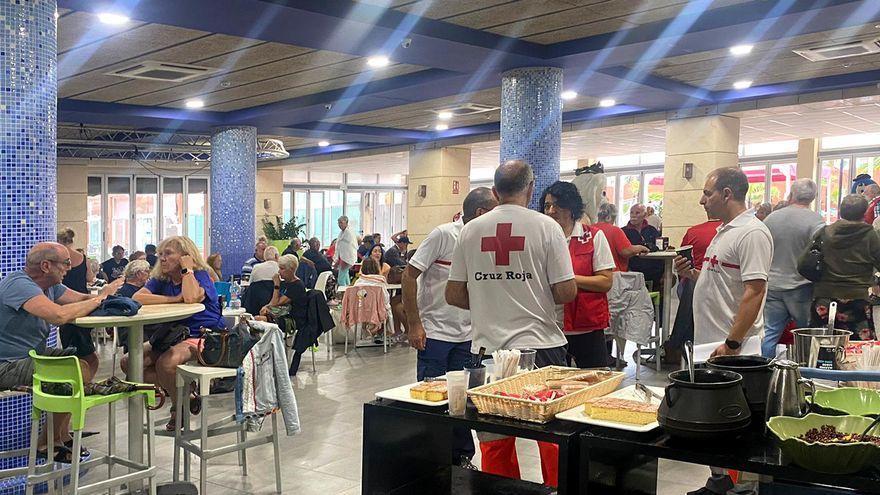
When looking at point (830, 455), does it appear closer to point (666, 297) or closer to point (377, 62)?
point (666, 297)

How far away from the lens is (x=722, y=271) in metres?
3.21

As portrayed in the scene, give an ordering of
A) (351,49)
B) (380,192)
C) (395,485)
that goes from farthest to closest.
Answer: (380,192), (351,49), (395,485)

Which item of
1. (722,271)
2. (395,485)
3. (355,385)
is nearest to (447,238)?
(722,271)

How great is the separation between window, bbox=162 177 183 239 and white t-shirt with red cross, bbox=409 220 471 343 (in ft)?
56.2

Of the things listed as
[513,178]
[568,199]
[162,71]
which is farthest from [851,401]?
[162,71]

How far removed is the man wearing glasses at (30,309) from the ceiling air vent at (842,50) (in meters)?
6.93

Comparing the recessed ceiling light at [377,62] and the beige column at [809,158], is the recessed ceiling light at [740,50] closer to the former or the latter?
the recessed ceiling light at [377,62]

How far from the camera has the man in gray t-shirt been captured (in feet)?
16.6

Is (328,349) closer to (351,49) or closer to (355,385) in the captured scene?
(355,385)

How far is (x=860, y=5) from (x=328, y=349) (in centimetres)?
596

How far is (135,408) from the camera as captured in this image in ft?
12.5

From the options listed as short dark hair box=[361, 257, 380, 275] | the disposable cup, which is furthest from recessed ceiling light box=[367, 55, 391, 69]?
the disposable cup

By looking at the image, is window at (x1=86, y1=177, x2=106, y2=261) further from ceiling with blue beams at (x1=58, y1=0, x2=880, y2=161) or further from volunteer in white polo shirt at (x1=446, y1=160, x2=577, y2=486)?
volunteer in white polo shirt at (x1=446, y1=160, x2=577, y2=486)

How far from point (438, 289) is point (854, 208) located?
288 centimetres
